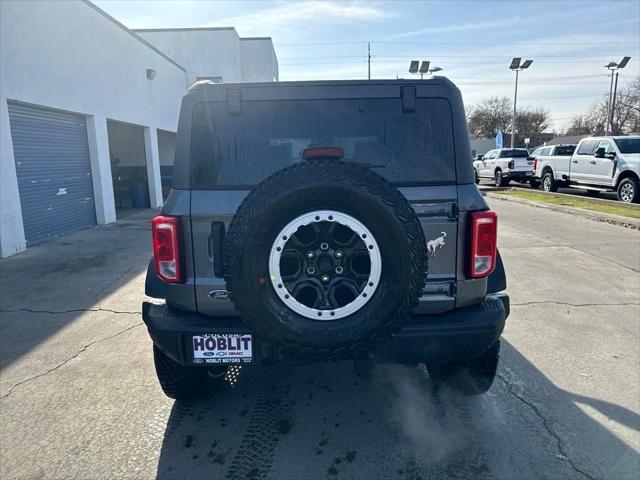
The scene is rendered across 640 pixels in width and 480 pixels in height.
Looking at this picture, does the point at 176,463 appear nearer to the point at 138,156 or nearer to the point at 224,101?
the point at 224,101

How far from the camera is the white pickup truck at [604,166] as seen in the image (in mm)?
13382

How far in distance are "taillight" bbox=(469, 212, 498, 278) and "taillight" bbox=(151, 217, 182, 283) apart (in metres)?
1.70

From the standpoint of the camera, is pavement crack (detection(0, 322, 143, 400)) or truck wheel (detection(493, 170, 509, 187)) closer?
pavement crack (detection(0, 322, 143, 400))

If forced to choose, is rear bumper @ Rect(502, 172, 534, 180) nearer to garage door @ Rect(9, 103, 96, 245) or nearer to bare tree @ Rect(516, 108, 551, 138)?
garage door @ Rect(9, 103, 96, 245)

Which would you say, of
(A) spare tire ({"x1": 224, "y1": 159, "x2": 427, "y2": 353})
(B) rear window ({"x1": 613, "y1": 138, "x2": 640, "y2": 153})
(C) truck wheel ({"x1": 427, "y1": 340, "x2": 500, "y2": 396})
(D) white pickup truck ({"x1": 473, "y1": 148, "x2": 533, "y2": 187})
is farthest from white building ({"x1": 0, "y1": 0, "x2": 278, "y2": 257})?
(B) rear window ({"x1": 613, "y1": 138, "x2": 640, "y2": 153})

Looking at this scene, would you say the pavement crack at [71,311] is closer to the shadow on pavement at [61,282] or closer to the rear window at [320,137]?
the shadow on pavement at [61,282]

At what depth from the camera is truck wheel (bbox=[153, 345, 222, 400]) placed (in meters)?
2.87

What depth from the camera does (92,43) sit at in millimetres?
11281

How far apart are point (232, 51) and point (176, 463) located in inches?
1054

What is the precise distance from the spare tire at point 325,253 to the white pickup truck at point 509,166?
808 inches

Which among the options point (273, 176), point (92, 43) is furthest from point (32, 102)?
point (273, 176)

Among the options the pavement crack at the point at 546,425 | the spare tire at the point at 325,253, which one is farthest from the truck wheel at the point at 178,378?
the pavement crack at the point at 546,425

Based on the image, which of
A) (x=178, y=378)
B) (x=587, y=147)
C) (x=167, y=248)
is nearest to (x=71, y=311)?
(x=178, y=378)

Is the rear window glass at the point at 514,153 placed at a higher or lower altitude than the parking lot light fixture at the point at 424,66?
lower
